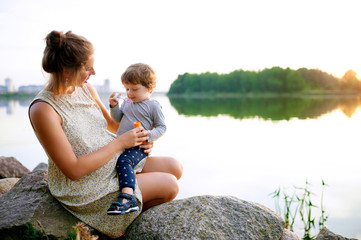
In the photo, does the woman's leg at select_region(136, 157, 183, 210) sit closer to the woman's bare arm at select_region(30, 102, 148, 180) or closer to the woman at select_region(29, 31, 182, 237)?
the woman at select_region(29, 31, 182, 237)

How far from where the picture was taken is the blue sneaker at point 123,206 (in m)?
2.21

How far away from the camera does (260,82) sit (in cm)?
A: 4747

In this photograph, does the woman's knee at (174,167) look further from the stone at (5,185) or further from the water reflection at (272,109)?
the water reflection at (272,109)

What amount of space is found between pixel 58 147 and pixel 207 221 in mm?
1240

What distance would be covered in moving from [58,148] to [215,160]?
675cm

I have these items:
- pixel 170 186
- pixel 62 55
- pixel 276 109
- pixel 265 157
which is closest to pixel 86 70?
pixel 62 55

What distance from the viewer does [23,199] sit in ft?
8.53

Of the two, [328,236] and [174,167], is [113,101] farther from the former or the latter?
[328,236]

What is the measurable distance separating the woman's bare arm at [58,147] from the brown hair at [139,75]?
0.78 metres

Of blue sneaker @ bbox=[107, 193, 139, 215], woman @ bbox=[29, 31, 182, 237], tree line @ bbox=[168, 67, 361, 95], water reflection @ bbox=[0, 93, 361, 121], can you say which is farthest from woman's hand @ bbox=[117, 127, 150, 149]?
tree line @ bbox=[168, 67, 361, 95]

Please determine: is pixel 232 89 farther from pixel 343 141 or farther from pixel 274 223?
pixel 274 223

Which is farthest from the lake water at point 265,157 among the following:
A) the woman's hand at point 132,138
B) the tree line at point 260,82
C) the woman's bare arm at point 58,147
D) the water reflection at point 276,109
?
the tree line at point 260,82

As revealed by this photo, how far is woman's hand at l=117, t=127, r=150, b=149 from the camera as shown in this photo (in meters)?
2.42

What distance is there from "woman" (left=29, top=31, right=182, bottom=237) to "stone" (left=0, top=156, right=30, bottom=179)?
286 cm
